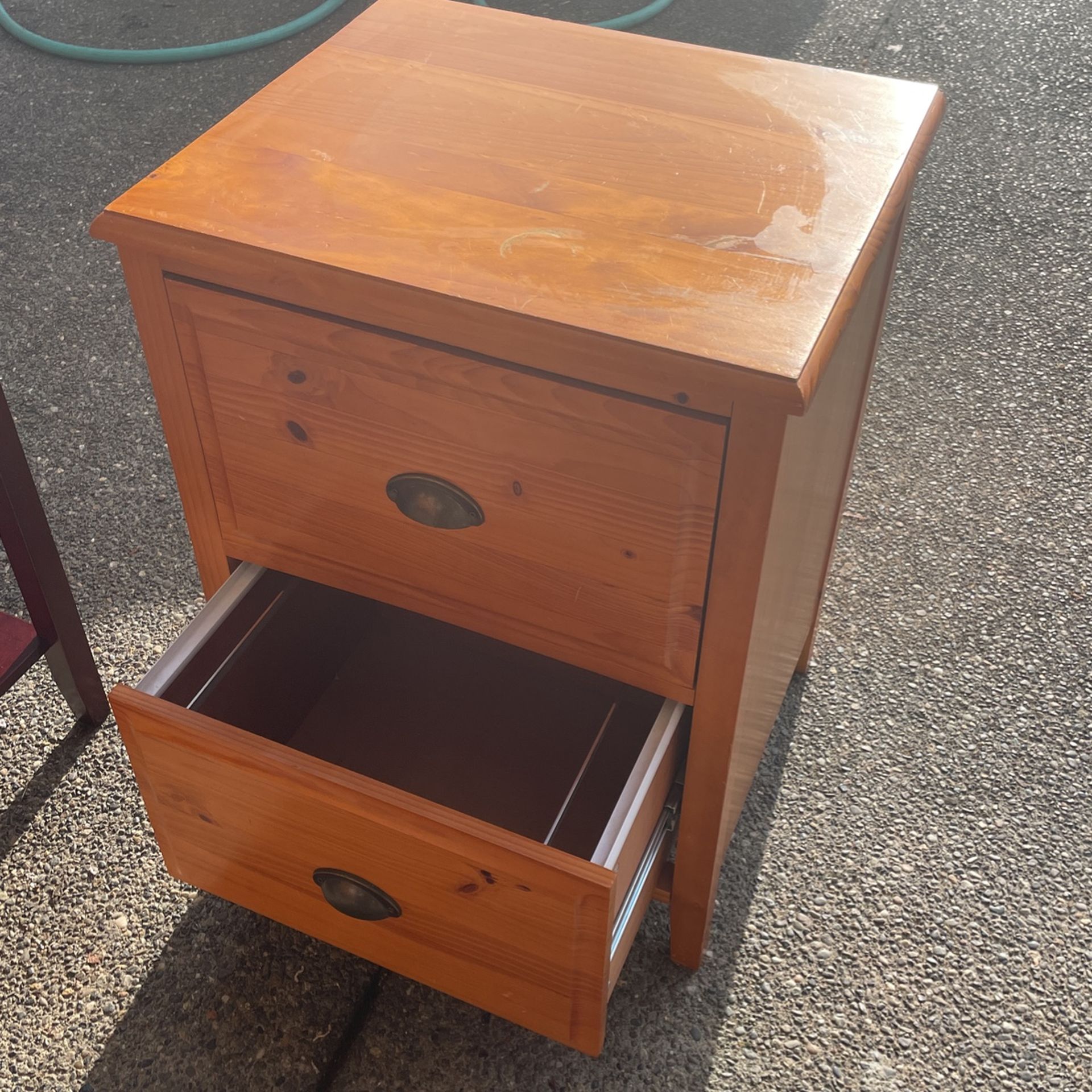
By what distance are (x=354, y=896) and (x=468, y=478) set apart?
30 centimetres

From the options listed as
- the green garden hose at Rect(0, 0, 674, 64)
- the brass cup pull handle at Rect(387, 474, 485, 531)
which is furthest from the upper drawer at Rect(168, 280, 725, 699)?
the green garden hose at Rect(0, 0, 674, 64)

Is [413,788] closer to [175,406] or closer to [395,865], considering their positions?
[395,865]

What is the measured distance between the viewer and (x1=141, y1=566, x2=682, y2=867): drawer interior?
3.06ft

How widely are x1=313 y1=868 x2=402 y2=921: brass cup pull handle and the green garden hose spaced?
178 cm

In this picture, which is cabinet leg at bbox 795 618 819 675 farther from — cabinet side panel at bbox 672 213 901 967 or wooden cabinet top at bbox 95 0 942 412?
wooden cabinet top at bbox 95 0 942 412

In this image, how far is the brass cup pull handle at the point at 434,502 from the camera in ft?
2.47

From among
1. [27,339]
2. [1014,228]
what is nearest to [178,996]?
[27,339]

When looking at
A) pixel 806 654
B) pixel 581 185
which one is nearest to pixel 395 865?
pixel 581 185

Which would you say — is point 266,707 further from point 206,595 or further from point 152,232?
point 152,232

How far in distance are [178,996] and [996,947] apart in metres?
0.68

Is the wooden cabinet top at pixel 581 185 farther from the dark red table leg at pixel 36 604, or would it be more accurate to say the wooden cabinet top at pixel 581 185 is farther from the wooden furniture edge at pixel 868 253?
the dark red table leg at pixel 36 604

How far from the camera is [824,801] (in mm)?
1096

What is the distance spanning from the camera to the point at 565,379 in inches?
26.1

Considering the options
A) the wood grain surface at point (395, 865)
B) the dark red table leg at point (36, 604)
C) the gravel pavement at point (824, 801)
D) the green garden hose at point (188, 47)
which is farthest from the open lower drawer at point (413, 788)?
the green garden hose at point (188, 47)
